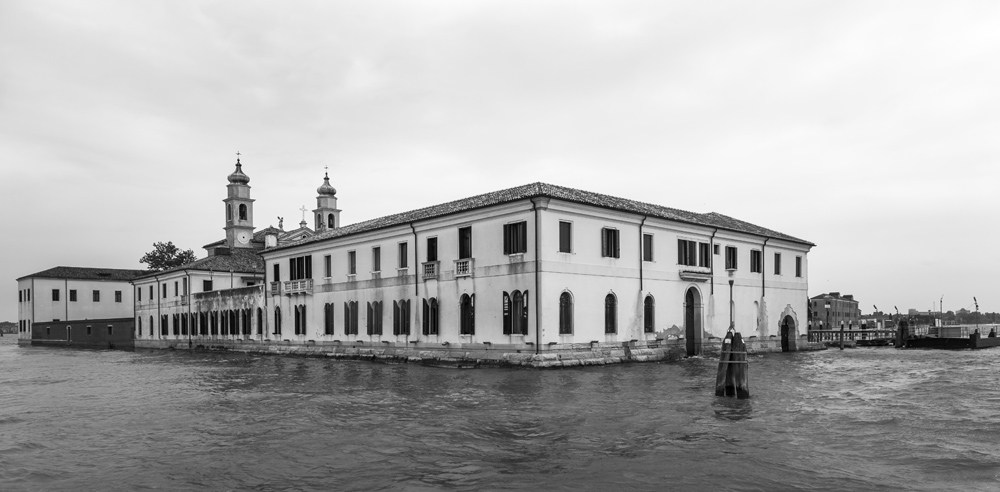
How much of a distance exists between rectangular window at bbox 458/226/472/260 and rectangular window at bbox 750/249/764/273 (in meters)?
14.7

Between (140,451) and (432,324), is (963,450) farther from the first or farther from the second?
(432,324)

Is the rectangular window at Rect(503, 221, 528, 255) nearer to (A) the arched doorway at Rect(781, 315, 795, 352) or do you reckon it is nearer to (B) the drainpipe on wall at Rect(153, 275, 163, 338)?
(A) the arched doorway at Rect(781, 315, 795, 352)

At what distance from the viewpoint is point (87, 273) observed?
70812mm

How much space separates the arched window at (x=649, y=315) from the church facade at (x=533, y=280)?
0.05 m

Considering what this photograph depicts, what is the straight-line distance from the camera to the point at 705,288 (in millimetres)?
32750

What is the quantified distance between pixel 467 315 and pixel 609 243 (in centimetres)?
612

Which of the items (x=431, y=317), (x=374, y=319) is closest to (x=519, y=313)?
(x=431, y=317)

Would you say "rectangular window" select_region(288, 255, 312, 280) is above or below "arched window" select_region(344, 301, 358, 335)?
above

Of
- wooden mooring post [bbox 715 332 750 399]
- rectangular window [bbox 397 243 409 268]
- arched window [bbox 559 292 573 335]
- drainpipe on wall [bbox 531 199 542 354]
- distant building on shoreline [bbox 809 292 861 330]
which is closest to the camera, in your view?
wooden mooring post [bbox 715 332 750 399]

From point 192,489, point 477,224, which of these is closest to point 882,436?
point 192,489

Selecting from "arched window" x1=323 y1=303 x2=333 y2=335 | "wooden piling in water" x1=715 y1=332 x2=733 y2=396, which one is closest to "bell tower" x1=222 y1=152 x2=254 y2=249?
"arched window" x1=323 y1=303 x2=333 y2=335

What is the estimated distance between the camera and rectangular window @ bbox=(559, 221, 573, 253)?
26.6m

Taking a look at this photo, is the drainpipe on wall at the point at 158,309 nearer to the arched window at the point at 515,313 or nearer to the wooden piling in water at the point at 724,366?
the arched window at the point at 515,313

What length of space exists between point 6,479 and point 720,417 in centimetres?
1194
